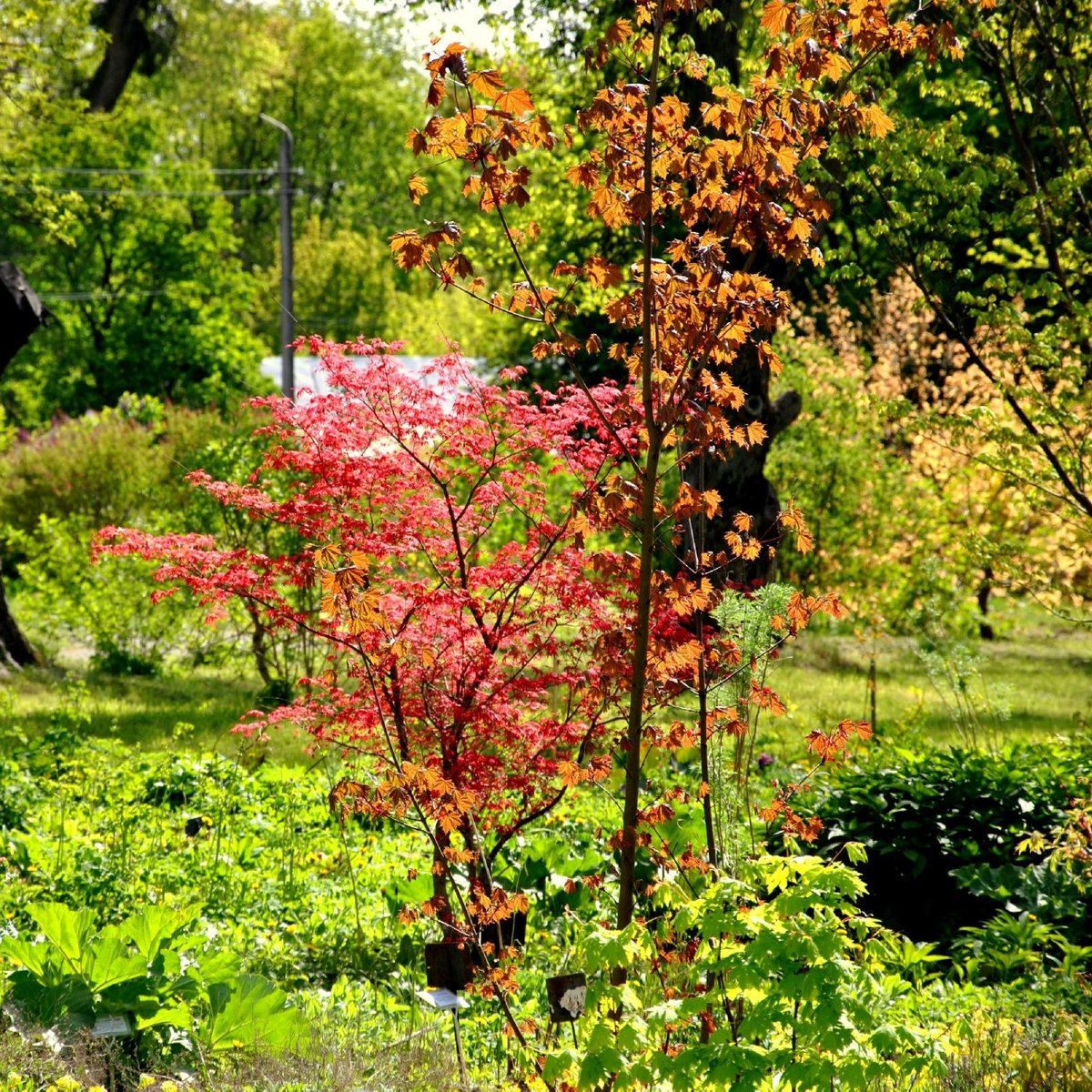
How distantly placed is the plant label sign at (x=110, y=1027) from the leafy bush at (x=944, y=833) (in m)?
3.25

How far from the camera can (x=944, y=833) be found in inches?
236

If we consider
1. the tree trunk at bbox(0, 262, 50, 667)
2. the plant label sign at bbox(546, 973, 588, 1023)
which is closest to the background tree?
the plant label sign at bbox(546, 973, 588, 1023)

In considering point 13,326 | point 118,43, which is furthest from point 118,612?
point 118,43

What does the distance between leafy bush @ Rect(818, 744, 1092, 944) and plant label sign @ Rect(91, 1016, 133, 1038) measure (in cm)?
325

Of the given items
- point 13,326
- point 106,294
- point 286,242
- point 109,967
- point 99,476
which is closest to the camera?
point 109,967

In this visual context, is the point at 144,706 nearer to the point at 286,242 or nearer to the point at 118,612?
the point at 118,612

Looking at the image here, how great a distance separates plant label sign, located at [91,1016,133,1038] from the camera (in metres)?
3.63

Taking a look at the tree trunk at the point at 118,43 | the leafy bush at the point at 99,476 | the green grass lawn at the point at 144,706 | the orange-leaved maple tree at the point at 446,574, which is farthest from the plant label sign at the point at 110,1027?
the tree trunk at the point at 118,43

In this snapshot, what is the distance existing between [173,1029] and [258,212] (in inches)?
1569

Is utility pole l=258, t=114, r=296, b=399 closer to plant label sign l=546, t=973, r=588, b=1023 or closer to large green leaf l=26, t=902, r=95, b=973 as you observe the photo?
large green leaf l=26, t=902, r=95, b=973

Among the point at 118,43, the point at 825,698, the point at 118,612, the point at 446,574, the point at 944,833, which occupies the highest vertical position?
the point at 118,43

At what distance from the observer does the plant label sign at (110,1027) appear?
3.63 metres

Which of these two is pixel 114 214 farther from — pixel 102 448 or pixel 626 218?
pixel 626 218

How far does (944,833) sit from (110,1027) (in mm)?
3885
